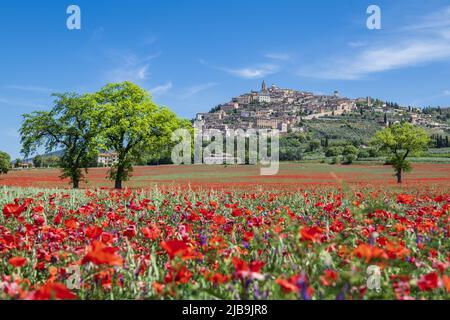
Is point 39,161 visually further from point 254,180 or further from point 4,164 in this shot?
point 254,180

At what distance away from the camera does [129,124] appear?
106 ft

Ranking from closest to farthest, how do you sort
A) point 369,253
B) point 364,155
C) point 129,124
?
point 369,253 → point 129,124 → point 364,155

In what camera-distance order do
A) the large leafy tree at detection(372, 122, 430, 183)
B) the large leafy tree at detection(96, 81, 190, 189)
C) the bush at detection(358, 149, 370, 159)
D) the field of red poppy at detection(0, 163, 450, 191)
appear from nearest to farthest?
the field of red poppy at detection(0, 163, 450, 191)
the large leafy tree at detection(96, 81, 190, 189)
the large leafy tree at detection(372, 122, 430, 183)
the bush at detection(358, 149, 370, 159)

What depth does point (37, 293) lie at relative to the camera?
7.04 ft

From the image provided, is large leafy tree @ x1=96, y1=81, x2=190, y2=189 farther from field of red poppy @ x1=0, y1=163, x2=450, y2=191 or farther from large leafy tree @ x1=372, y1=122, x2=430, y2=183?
large leafy tree @ x1=372, y1=122, x2=430, y2=183

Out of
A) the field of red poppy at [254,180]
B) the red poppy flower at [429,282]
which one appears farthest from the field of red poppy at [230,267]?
the field of red poppy at [254,180]

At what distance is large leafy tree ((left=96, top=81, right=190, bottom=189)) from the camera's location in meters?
32.1

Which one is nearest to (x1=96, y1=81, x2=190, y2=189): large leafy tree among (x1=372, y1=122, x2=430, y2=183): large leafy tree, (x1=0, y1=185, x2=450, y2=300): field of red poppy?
(x1=372, y1=122, x2=430, y2=183): large leafy tree

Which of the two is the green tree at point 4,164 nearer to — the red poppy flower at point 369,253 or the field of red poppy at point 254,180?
the field of red poppy at point 254,180

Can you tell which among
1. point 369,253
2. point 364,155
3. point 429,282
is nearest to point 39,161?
point 364,155

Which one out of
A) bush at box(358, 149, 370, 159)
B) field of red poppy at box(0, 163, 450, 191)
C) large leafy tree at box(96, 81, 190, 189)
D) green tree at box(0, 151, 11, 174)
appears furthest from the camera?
bush at box(358, 149, 370, 159)

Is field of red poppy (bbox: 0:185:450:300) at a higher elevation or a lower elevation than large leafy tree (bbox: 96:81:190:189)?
lower
